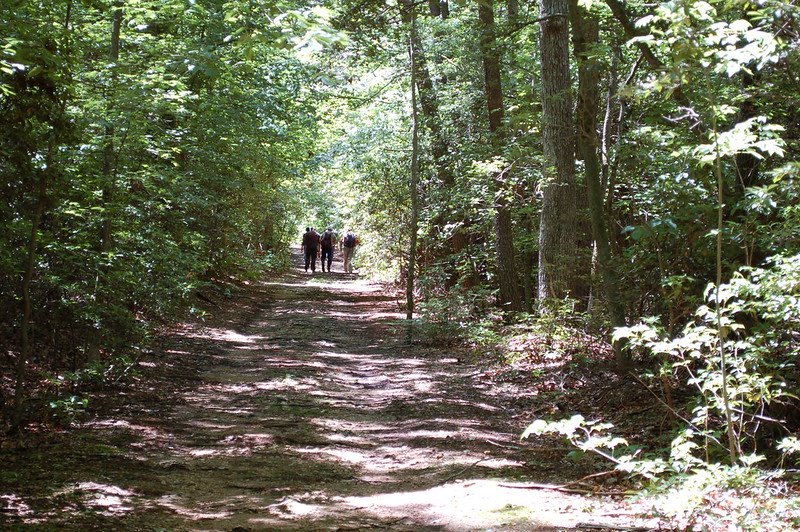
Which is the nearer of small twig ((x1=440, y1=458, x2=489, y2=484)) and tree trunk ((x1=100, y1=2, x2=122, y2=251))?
small twig ((x1=440, y1=458, x2=489, y2=484))

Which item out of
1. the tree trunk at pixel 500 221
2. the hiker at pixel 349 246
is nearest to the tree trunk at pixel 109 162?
the tree trunk at pixel 500 221

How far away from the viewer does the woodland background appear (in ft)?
15.8

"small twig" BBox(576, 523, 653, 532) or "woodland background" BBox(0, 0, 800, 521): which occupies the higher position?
"woodland background" BBox(0, 0, 800, 521)

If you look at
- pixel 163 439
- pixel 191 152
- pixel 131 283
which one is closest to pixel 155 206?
pixel 131 283

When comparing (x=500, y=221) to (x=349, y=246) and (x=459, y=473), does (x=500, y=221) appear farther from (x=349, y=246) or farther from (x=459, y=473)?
(x=349, y=246)

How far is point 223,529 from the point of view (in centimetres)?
423

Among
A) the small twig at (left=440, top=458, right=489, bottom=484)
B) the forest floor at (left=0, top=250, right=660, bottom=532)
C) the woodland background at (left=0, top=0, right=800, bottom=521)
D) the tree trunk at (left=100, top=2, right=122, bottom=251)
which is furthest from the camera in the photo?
the tree trunk at (left=100, top=2, right=122, bottom=251)

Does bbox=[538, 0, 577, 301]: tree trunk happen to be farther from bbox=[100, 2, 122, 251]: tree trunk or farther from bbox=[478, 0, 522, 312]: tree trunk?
bbox=[100, 2, 122, 251]: tree trunk

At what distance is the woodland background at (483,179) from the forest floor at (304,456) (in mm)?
551

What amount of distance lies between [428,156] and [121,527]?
12.8 m

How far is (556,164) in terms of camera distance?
10352 mm

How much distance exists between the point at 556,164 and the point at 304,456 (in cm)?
636

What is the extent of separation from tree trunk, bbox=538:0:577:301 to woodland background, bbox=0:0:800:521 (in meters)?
0.04

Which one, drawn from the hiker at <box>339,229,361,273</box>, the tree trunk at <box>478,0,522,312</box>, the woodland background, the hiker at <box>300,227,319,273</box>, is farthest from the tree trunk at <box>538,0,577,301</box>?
the hiker at <box>300,227,319,273</box>
